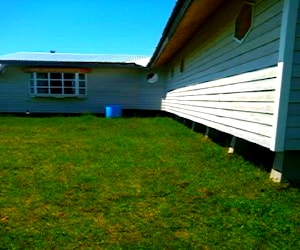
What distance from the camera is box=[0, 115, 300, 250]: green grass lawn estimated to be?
2.50m

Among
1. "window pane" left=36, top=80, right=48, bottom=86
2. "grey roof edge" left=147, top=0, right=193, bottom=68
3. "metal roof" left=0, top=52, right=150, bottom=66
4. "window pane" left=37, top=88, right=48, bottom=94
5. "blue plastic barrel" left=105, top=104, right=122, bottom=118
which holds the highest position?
"grey roof edge" left=147, top=0, right=193, bottom=68

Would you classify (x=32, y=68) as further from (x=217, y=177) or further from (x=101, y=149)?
(x=217, y=177)

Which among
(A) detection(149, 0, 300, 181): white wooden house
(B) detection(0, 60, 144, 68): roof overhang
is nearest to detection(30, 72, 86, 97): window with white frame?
(B) detection(0, 60, 144, 68): roof overhang

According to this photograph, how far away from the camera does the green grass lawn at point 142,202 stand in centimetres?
250

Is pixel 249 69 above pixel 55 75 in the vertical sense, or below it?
above

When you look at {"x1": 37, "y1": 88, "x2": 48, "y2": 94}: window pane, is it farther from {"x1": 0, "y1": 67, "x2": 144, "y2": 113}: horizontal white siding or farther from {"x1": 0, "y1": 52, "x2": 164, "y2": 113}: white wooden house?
{"x1": 0, "y1": 67, "x2": 144, "y2": 113}: horizontal white siding

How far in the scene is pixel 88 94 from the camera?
15.6m

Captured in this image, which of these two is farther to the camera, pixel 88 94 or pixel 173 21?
pixel 88 94

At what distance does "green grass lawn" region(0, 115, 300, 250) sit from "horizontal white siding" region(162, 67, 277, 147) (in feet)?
1.86

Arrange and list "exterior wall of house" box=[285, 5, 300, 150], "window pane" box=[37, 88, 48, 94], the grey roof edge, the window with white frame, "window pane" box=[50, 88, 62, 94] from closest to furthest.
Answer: "exterior wall of house" box=[285, 5, 300, 150], the grey roof edge, the window with white frame, "window pane" box=[37, 88, 48, 94], "window pane" box=[50, 88, 62, 94]

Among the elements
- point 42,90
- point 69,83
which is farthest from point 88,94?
point 42,90

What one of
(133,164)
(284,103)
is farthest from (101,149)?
(284,103)

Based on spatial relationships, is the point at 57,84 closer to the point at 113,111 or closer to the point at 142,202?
the point at 113,111

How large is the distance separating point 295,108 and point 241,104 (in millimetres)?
1288
